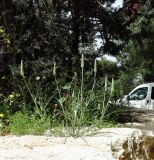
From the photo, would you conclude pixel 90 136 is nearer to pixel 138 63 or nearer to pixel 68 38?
pixel 68 38

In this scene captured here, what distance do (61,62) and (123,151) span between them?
6.98m

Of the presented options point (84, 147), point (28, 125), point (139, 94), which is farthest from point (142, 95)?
point (84, 147)

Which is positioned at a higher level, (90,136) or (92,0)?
(92,0)

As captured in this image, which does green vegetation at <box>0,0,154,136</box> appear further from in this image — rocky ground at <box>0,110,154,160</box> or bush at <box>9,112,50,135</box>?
rocky ground at <box>0,110,154,160</box>

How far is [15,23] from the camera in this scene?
41.9 ft

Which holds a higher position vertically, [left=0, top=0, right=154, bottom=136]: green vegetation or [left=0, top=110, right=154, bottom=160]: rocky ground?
[left=0, top=0, right=154, bottom=136]: green vegetation

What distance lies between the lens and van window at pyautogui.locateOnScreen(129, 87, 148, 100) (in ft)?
76.0

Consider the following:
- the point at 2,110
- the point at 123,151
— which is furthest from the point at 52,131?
the point at 2,110

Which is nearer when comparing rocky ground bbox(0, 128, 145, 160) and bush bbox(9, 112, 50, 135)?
rocky ground bbox(0, 128, 145, 160)

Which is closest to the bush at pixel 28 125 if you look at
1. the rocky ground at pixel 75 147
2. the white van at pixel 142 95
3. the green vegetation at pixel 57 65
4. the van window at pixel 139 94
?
the green vegetation at pixel 57 65

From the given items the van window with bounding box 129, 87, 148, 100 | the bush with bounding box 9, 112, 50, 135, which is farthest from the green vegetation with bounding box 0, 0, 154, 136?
the van window with bounding box 129, 87, 148, 100

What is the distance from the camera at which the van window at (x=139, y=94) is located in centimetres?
2317

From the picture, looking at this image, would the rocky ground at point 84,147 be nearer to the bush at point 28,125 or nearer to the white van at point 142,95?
the bush at point 28,125

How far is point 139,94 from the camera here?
2341 cm
